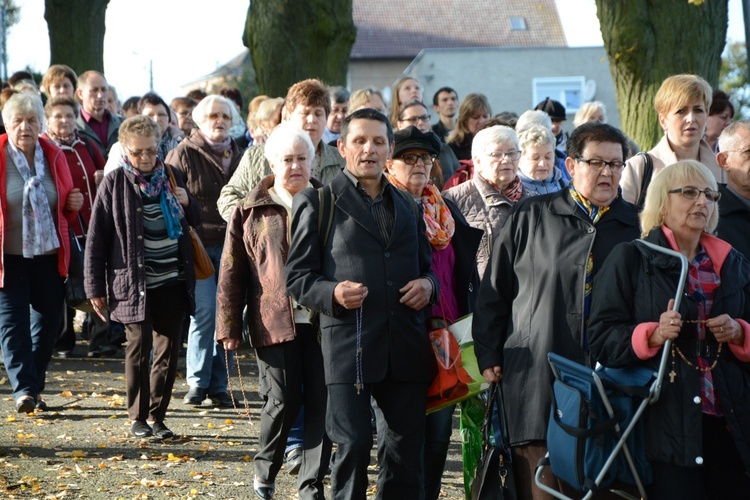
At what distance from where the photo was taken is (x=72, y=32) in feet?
61.3

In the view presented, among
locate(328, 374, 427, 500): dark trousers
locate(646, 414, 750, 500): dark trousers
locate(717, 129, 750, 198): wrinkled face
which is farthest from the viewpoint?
locate(717, 129, 750, 198): wrinkled face

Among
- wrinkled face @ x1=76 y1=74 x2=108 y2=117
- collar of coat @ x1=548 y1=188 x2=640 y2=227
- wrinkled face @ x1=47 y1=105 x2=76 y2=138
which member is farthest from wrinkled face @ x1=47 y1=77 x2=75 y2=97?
collar of coat @ x1=548 y1=188 x2=640 y2=227

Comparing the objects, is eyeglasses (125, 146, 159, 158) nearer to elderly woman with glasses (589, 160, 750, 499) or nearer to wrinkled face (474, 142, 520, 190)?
wrinkled face (474, 142, 520, 190)

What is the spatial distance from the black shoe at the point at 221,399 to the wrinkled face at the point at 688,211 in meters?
5.17

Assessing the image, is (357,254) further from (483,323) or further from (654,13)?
(654,13)

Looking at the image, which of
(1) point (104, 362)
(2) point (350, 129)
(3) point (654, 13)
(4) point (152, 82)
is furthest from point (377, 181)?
(4) point (152, 82)

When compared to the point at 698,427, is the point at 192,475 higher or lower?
lower

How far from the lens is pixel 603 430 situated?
4.86 meters

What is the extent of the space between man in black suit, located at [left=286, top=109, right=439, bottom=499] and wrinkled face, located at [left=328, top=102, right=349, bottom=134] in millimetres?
4385

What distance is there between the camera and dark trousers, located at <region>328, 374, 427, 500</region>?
5.62 m

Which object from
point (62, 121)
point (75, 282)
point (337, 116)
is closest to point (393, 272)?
point (75, 282)

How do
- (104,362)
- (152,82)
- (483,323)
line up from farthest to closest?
(152,82), (104,362), (483,323)

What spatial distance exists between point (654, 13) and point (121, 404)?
8.51 meters

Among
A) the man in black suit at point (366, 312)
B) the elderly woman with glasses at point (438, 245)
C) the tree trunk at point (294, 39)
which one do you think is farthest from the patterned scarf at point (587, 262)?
the tree trunk at point (294, 39)
